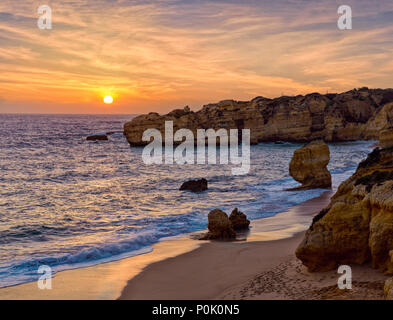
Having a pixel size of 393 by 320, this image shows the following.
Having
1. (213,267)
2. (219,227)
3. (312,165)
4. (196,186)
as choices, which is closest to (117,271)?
(213,267)

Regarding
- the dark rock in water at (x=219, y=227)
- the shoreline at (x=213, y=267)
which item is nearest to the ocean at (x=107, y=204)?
the dark rock in water at (x=219, y=227)

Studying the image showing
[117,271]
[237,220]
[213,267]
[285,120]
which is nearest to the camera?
[213,267]

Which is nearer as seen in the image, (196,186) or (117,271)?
(117,271)

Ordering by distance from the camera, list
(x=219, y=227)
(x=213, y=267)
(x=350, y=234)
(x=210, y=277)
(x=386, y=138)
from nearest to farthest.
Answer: (x=350, y=234) → (x=210, y=277) → (x=213, y=267) → (x=219, y=227) → (x=386, y=138)

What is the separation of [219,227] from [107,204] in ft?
31.1

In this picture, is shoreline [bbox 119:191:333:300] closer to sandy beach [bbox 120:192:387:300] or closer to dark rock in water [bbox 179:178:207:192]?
sandy beach [bbox 120:192:387:300]

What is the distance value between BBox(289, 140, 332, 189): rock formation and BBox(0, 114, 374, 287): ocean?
2.92 feet

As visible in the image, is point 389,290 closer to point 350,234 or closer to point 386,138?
point 350,234

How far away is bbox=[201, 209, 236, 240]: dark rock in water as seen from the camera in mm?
14586

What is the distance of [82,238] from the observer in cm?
1541

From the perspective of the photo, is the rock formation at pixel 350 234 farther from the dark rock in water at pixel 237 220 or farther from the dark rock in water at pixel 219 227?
the dark rock in water at pixel 237 220

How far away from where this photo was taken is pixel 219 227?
14625 millimetres

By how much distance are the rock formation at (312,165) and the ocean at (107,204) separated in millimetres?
890

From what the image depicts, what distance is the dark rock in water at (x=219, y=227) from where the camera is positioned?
14586mm
